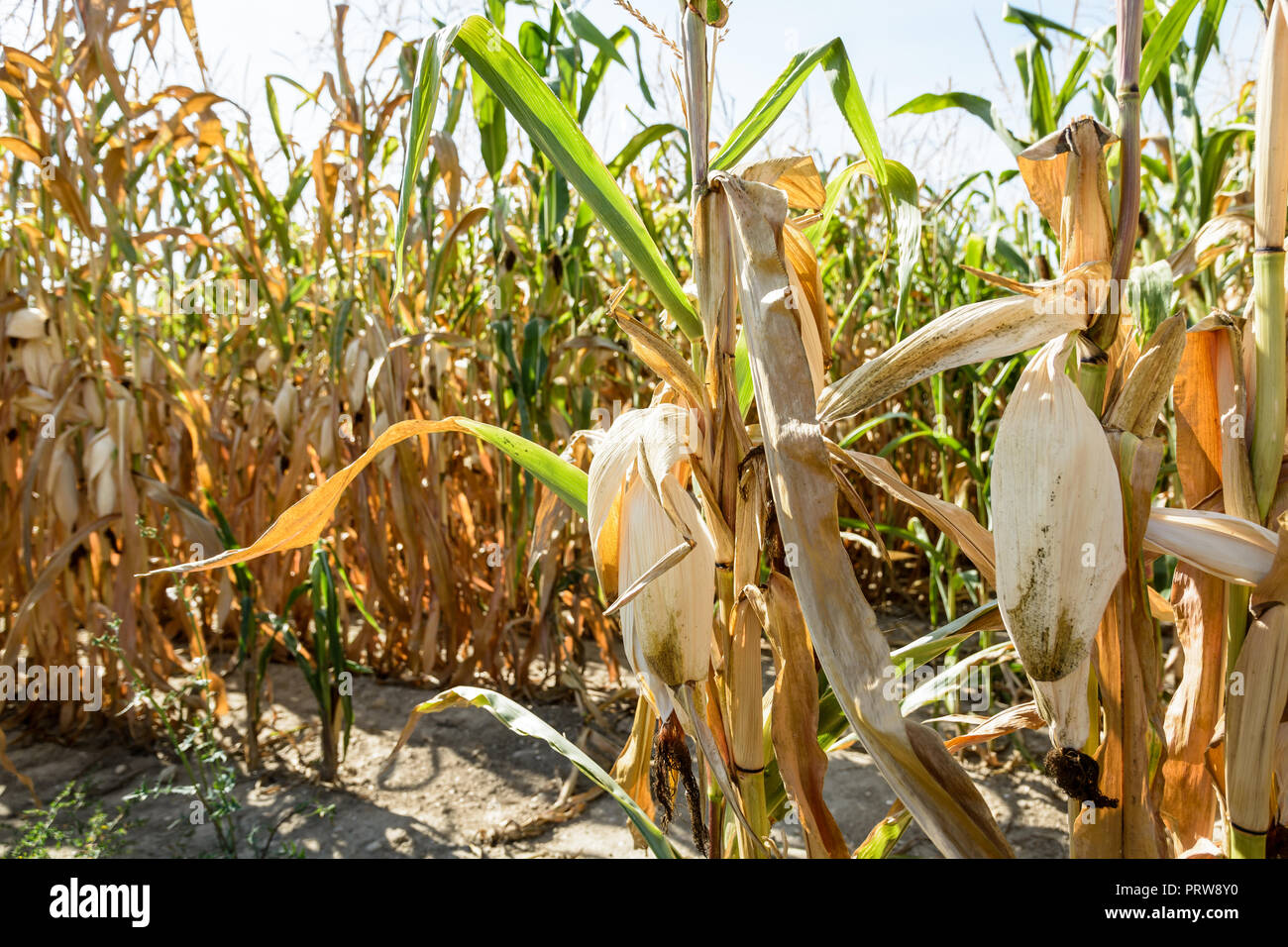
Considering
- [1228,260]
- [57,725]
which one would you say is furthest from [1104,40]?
[57,725]

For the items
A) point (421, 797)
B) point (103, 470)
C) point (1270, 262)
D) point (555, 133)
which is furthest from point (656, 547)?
point (103, 470)

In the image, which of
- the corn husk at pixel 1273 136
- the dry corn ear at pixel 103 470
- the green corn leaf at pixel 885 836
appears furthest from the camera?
the dry corn ear at pixel 103 470

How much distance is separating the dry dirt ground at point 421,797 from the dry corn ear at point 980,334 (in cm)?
102

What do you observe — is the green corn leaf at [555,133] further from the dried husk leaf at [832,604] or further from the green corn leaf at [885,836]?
the green corn leaf at [885,836]

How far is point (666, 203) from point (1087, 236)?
248 centimetres

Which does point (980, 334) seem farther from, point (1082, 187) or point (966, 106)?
point (966, 106)

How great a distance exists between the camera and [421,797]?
5.15 feet

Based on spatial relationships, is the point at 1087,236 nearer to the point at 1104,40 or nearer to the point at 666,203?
the point at 1104,40

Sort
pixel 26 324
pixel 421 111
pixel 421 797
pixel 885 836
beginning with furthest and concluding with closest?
pixel 26 324 < pixel 421 797 < pixel 885 836 < pixel 421 111

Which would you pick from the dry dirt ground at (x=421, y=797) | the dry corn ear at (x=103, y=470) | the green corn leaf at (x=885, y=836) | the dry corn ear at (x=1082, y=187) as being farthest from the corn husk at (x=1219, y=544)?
the dry corn ear at (x=103, y=470)

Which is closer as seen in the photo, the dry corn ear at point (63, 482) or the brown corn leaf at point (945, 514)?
the brown corn leaf at point (945, 514)

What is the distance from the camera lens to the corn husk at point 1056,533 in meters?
0.39

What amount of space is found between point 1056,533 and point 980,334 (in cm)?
11
